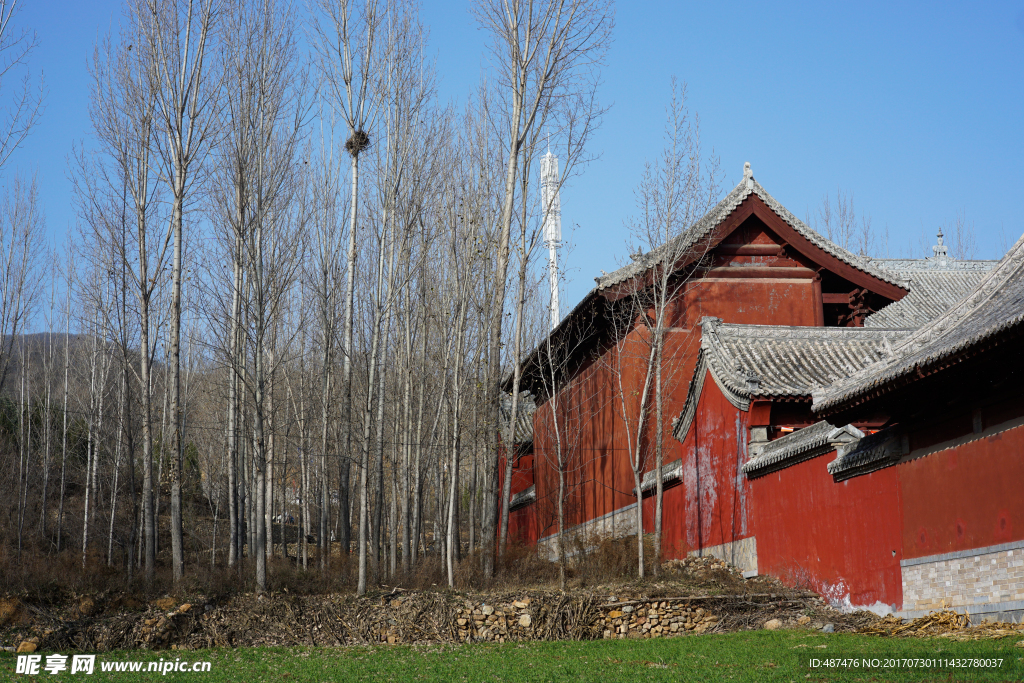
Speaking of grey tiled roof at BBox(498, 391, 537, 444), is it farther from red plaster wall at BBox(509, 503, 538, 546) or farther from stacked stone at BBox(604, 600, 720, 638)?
stacked stone at BBox(604, 600, 720, 638)

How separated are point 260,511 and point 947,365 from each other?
9687 mm

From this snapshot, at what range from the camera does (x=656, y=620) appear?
436 inches

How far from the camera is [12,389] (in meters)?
37.7

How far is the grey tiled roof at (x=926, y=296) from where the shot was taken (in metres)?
23.4

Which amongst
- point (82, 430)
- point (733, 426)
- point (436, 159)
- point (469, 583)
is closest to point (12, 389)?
point (82, 430)

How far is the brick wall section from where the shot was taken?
729 centimetres

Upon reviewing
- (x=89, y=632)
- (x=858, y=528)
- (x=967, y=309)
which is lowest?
(x=89, y=632)

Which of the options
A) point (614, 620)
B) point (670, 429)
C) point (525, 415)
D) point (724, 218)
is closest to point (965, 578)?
point (614, 620)

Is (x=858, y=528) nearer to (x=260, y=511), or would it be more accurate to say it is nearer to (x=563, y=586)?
(x=563, y=586)

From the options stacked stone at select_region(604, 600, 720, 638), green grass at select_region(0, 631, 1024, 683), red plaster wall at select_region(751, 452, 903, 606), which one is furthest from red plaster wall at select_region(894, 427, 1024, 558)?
stacked stone at select_region(604, 600, 720, 638)

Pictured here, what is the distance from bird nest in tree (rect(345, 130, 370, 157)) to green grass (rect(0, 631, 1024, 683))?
9.45m

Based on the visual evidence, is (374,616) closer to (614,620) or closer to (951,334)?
(614,620)

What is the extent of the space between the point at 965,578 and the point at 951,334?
240cm

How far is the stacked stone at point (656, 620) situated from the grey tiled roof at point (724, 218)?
6.97m
